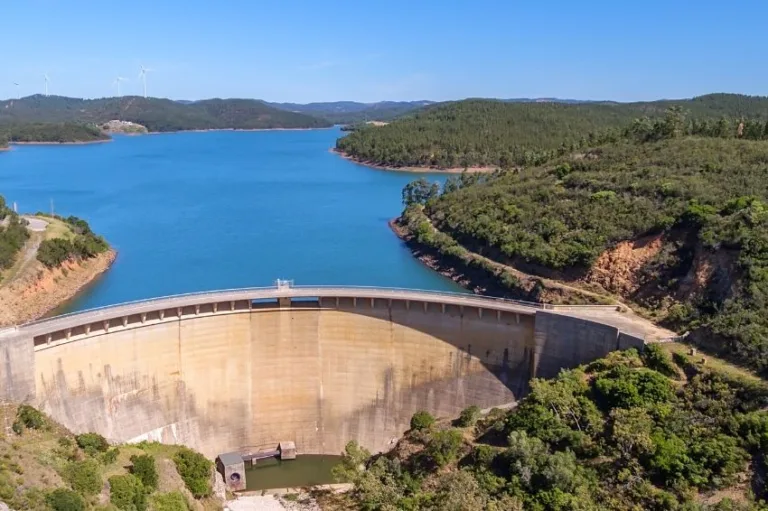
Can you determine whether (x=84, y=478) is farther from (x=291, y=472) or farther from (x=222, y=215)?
(x=222, y=215)

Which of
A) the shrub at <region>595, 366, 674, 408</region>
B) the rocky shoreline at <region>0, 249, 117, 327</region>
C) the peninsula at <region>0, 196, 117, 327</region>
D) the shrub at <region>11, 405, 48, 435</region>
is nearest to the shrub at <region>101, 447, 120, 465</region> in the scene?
the shrub at <region>11, 405, 48, 435</region>

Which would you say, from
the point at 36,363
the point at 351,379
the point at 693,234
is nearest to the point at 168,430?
the point at 36,363

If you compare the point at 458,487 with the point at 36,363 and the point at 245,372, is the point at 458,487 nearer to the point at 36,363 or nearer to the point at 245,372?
the point at 245,372

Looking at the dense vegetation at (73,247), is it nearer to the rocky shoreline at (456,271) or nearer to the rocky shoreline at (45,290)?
the rocky shoreline at (45,290)

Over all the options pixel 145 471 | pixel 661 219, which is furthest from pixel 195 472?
pixel 661 219

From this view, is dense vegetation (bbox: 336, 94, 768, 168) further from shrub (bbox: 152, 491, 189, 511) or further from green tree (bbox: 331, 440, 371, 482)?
shrub (bbox: 152, 491, 189, 511)

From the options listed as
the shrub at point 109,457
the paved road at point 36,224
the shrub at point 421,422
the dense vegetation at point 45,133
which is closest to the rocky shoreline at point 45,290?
the paved road at point 36,224
